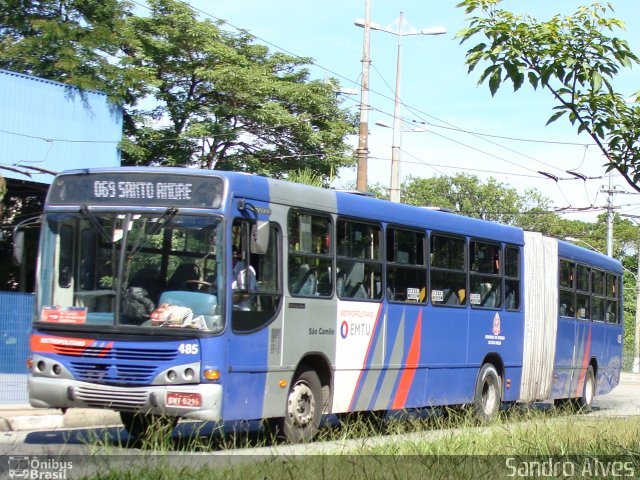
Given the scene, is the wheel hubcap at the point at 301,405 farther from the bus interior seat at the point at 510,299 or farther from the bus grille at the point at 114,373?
the bus interior seat at the point at 510,299

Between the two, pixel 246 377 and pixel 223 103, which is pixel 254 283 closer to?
pixel 246 377

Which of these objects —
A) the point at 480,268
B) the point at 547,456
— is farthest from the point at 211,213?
the point at 480,268

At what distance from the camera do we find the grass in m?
7.11

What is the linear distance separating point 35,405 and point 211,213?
2732 millimetres

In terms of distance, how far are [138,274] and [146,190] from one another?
0.93m

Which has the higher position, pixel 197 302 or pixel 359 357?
pixel 197 302

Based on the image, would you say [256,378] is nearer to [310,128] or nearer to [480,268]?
[480,268]

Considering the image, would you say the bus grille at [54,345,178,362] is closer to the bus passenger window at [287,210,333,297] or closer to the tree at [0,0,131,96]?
the bus passenger window at [287,210,333,297]

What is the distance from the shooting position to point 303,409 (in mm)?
11547

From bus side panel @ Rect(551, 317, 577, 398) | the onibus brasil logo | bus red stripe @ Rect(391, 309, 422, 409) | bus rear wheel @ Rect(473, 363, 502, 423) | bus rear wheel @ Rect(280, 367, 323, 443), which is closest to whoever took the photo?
the onibus brasil logo

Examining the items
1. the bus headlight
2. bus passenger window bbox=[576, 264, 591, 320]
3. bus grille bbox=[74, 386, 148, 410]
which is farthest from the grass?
bus passenger window bbox=[576, 264, 591, 320]

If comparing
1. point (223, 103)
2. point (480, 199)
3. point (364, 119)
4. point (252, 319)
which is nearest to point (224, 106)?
point (223, 103)

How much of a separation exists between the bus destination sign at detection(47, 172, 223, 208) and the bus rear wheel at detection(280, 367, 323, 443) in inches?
98.3

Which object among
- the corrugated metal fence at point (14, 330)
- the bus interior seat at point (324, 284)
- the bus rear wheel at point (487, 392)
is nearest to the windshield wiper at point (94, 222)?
the bus interior seat at point (324, 284)
